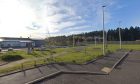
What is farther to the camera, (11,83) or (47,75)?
(47,75)

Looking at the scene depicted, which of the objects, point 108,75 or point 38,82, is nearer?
point 38,82

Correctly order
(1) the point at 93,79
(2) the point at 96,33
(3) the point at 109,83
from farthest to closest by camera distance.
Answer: (2) the point at 96,33
(1) the point at 93,79
(3) the point at 109,83

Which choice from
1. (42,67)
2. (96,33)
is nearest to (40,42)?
(96,33)

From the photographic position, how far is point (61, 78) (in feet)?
47.1

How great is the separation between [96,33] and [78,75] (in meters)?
129

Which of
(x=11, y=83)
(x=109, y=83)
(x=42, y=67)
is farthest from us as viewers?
(x=42, y=67)

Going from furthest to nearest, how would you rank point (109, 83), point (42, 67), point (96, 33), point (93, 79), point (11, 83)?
point (96, 33) < point (42, 67) < point (93, 79) < point (109, 83) < point (11, 83)

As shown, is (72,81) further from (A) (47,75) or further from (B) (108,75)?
(B) (108,75)

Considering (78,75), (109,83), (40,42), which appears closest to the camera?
(109,83)

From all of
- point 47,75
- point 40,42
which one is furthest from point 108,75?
point 40,42

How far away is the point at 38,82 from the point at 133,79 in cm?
Answer: 702

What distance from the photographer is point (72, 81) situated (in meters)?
13.7

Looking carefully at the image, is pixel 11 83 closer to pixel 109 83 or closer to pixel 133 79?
pixel 109 83

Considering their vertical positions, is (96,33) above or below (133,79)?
above
